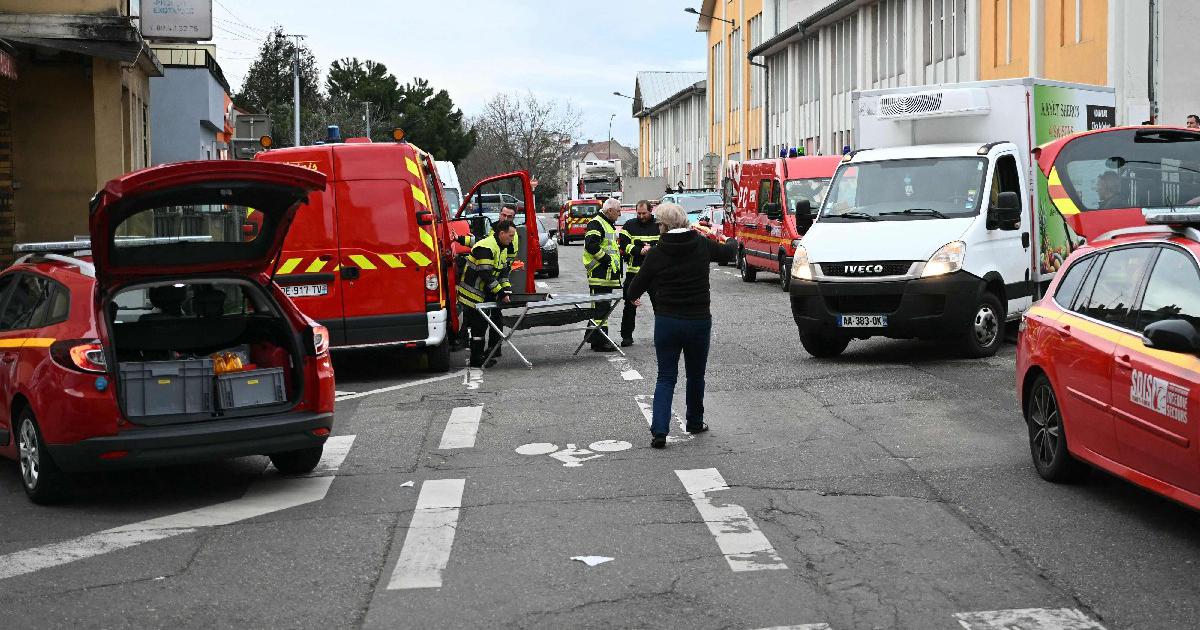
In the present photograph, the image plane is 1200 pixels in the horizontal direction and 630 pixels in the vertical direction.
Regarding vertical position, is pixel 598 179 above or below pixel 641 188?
above

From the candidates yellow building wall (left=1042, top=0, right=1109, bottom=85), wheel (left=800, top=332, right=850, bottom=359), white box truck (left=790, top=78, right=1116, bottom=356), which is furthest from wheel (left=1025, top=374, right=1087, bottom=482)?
yellow building wall (left=1042, top=0, right=1109, bottom=85)

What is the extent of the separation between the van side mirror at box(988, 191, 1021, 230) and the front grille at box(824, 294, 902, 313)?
1.38 metres

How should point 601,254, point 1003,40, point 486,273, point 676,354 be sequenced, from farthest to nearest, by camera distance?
point 1003,40 → point 601,254 → point 486,273 → point 676,354

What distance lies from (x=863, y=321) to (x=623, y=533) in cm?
770

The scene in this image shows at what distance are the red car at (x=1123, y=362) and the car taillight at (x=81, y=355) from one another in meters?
5.34

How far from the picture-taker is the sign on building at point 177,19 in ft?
81.4

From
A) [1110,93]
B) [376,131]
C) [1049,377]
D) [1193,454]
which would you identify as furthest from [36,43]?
[376,131]

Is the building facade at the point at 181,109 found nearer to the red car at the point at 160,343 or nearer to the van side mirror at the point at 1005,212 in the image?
the van side mirror at the point at 1005,212

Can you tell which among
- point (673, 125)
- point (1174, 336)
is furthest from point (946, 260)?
point (673, 125)

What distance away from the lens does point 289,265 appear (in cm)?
1439

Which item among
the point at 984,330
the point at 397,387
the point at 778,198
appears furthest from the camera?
the point at 778,198

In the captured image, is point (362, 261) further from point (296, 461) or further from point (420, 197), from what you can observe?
point (296, 461)

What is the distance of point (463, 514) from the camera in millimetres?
7969

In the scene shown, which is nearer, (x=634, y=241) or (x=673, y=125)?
(x=634, y=241)
